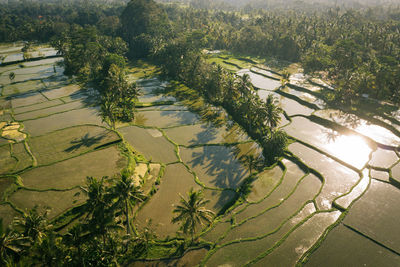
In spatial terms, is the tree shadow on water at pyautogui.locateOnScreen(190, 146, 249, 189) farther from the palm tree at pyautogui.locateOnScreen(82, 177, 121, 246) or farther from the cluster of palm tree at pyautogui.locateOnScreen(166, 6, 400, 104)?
the cluster of palm tree at pyautogui.locateOnScreen(166, 6, 400, 104)

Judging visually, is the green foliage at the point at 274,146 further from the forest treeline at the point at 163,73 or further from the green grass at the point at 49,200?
the green grass at the point at 49,200

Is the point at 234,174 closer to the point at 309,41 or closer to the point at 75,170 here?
the point at 75,170

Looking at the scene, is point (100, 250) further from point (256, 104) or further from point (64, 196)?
point (256, 104)

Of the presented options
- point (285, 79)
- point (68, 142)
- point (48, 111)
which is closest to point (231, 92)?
point (285, 79)

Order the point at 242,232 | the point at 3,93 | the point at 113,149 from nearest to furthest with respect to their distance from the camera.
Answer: the point at 242,232
the point at 113,149
the point at 3,93

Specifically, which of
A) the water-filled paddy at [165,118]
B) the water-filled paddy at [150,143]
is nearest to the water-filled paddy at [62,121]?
the water-filled paddy at [150,143]

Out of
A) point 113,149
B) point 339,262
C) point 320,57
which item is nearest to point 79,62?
point 113,149
